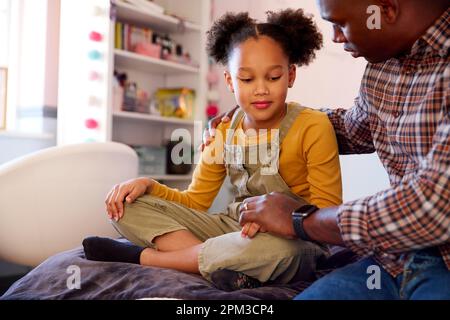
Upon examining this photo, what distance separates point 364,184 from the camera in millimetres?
3062

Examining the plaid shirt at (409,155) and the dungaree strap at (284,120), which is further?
the dungaree strap at (284,120)

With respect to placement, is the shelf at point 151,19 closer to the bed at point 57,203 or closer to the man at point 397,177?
the bed at point 57,203

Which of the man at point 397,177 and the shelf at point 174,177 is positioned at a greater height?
the man at point 397,177

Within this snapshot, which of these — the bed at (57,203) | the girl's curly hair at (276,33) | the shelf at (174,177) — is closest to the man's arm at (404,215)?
the bed at (57,203)

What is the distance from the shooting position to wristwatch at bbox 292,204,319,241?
1.08 meters

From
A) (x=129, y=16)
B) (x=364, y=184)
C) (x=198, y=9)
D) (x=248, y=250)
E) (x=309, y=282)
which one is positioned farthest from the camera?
(x=198, y=9)

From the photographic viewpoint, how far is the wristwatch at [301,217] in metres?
1.08

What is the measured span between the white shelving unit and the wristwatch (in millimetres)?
2188

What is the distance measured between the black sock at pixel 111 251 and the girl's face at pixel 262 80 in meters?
0.47

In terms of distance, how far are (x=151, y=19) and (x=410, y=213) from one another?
2850 millimetres

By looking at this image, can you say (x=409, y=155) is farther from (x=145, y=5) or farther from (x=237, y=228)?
(x=145, y=5)

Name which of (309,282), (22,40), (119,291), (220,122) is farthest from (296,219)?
(22,40)

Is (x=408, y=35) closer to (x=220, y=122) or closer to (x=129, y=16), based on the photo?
(x=220, y=122)

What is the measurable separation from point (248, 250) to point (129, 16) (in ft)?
8.16
